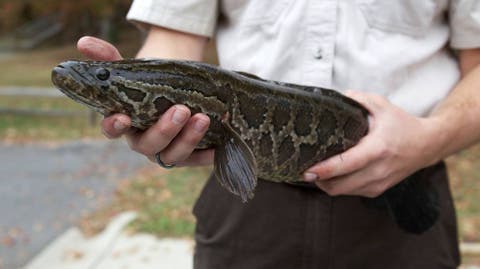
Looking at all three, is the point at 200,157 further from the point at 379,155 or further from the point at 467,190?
the point at 467,190

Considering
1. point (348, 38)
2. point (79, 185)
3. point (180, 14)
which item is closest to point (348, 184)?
point (348, 38)

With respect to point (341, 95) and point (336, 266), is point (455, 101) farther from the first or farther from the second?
point (336, 266)

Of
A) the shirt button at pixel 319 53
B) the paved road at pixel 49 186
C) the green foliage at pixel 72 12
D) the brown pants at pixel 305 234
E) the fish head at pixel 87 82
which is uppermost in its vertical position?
the fish head at pixel 87 82

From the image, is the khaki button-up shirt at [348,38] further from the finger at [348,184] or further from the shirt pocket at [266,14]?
the finger at [348,184]

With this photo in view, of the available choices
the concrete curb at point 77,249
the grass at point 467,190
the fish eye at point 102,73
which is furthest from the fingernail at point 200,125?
the grass at point 467,190

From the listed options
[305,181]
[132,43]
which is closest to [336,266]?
[305,181]

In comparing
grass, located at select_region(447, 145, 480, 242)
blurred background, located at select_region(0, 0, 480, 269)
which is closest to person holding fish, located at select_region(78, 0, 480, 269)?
blurred background, located at select_region(0, 0, 480, 269)
